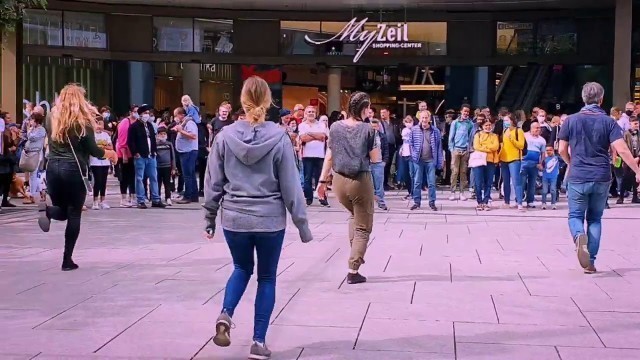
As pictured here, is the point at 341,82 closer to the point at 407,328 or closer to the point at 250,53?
the point at 250,53

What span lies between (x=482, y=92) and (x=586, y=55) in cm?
324

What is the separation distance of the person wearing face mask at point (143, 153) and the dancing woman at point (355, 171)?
6.83m

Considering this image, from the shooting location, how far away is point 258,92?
5008 millimetres

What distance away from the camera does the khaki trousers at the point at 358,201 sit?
7.49 m

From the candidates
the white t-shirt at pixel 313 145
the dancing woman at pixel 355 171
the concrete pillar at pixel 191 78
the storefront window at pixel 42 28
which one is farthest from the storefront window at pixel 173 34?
the dancing woman at pixel 355 171

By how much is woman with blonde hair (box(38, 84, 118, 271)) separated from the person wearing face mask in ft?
18.5

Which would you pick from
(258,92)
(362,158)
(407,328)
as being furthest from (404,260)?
(258,92)

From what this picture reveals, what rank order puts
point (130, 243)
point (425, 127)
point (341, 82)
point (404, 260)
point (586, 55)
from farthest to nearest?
point (341, 82) → point (586, 55) → point (425, 127) → point (130, 243) → point (404, 260)

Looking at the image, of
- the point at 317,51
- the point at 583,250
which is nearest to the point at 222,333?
the point at 583,250

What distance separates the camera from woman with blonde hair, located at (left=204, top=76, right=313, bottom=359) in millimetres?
4898

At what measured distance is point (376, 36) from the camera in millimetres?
24734

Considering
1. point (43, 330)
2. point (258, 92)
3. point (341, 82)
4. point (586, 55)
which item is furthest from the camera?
point (341, 82)

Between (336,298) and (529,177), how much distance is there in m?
8.79

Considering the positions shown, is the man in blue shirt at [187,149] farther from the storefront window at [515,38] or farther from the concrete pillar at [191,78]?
the storefront window at [515,38]
